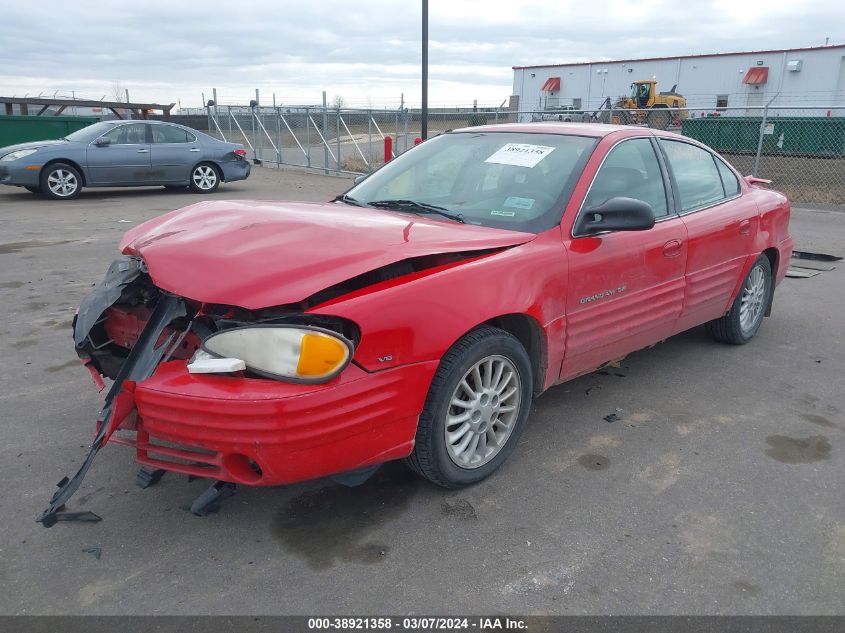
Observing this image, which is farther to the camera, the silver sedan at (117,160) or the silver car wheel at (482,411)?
the silver sedan at (117,160)

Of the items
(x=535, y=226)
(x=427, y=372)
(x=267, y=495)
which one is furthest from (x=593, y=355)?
(x=267, y=495)

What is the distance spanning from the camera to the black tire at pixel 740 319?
16.1 ft

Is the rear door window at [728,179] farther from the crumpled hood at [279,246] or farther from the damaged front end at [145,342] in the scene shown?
the damaged front end at [145,342]

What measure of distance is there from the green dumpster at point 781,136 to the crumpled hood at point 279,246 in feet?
60.5

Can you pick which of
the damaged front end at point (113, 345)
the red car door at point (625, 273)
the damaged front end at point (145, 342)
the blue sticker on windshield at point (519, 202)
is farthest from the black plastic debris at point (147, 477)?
the blue sticker on windshield at point (519, 202)

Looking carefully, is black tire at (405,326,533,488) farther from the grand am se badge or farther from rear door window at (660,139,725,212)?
rear door window at (660,139,725,212)

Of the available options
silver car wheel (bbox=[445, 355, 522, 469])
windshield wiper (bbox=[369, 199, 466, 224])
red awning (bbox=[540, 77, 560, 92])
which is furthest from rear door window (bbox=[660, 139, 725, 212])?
red awning (bbox=[540, 77, 560, 92])

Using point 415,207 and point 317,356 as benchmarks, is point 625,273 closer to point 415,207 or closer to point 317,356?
point 415,207

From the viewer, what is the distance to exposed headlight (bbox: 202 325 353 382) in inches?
95.6

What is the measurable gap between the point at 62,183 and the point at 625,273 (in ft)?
38.8

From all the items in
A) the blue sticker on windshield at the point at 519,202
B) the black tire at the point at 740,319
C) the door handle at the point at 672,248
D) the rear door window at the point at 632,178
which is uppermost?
the rear door window at the point at 632,178

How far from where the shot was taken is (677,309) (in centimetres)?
416

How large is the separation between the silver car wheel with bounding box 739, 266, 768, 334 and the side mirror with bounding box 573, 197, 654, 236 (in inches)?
76.2
